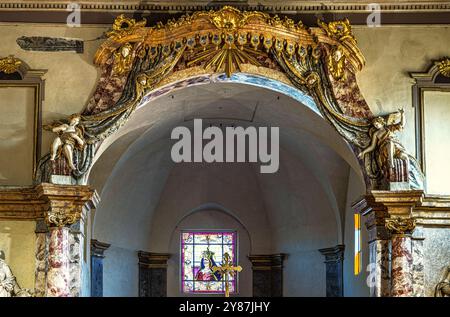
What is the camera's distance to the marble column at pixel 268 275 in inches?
1021

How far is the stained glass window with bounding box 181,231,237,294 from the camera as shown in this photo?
26375 mm

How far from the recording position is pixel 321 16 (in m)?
19.5

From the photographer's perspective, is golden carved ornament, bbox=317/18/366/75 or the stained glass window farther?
the stained glass window

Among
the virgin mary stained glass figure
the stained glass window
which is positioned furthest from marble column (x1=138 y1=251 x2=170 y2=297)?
the virgin mary stained glass figure

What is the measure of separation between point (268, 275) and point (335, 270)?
2181mm

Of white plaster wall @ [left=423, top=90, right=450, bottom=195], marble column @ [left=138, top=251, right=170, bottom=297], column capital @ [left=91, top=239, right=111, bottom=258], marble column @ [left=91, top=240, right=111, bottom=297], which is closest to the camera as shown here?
white plaster wall @ [left=423, top=90, right=450, bottom=195]

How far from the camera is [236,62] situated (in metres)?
19.2

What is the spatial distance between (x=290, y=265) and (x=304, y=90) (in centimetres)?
749

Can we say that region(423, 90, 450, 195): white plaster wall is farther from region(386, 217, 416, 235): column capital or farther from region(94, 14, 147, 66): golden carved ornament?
region(94, 14, 147, 66): golden carved ornament

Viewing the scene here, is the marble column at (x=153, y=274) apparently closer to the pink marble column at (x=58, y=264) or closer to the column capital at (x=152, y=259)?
the column capital at (x=152, y=259)

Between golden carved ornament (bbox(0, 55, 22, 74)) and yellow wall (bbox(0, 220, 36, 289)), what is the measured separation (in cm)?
257

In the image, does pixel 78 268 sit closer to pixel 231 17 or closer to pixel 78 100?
pixel 78 100

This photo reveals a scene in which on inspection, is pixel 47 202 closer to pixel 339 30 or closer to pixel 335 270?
pixel 339 30

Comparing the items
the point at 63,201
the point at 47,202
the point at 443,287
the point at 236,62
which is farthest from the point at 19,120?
the point at 443,287
